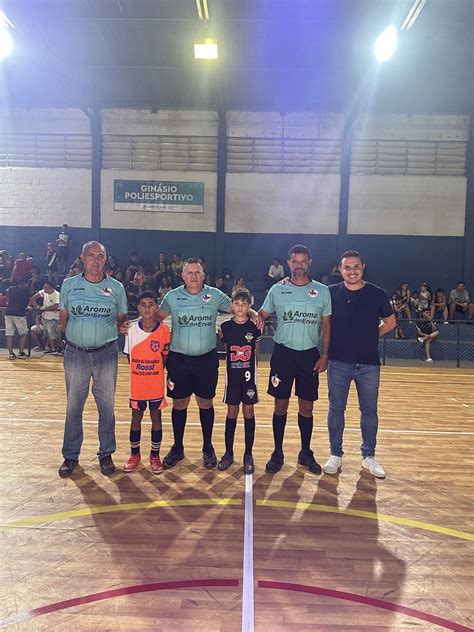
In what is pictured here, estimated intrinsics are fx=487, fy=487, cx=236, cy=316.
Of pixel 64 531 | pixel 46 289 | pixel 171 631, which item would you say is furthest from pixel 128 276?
pixel 171 631

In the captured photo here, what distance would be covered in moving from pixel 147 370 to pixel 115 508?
3.78 ft

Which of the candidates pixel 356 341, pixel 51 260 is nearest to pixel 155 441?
pixel 356 341

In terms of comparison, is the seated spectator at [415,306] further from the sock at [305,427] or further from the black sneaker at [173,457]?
the black sneaker at [173,457]

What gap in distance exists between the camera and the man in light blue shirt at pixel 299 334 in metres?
4.13

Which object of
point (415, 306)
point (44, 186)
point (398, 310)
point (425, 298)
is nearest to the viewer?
point (398, 310)

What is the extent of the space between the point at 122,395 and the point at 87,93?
10497mm

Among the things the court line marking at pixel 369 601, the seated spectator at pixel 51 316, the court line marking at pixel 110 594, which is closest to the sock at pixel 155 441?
the court line marking at pixel 110 594

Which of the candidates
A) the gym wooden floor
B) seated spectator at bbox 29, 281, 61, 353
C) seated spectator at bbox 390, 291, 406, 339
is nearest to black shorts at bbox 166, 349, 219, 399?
the gym wooden floor

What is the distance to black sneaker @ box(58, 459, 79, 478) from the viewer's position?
408 cm

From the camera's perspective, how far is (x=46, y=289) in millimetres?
10336

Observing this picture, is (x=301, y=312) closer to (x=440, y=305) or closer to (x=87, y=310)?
(x=87, y=310)

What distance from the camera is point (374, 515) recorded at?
139 inches

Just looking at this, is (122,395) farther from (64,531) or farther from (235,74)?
(235,74)

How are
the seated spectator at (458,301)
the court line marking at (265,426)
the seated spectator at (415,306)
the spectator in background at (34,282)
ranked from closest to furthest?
the court line marking at (265,426), the spectator in background at (34,282), the seated spectator at (415,306), the seated spectator at (458,301)
